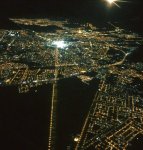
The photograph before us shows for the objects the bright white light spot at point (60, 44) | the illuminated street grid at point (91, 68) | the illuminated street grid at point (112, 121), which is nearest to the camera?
the illuminated street grid at point (112, 121)

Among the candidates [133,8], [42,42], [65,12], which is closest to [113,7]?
[133,8]

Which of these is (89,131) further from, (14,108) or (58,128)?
(14,108)

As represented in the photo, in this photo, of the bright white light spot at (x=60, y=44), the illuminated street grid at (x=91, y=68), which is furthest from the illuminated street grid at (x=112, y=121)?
the bright white light spot at (x=60, y=44)

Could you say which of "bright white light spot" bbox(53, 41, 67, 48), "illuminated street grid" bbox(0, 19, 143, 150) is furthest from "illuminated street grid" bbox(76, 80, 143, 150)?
"bright white light spot" bbox(53, 41, 67, 48)

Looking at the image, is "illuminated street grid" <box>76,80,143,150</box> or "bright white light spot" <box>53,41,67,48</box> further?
"bright white light spot" <box>53,41,67,48</box>

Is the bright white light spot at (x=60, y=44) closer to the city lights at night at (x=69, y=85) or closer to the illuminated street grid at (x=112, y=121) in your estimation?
the city lights at night at (x=69, y=85)

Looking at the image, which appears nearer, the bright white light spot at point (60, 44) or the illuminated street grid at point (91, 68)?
the illuminated street grid at point (91, 68)

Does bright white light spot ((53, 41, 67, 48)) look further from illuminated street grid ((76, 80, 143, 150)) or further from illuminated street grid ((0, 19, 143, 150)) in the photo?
illuminated street grid ((76, 80, 143, 150))

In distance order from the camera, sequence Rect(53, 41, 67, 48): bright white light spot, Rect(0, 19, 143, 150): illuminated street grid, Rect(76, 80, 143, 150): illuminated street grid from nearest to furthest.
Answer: Rect(76, 80, 143, 150): illuminated street grid < Rect(0, 19, 143, 150): illuminated street grid < Rect(53, 41, 67, 48): bright white light spot

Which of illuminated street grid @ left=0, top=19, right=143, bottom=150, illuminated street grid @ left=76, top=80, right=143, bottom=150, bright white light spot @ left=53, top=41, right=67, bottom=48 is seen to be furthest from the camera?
bright white light spot @ left=53, top=41, right=67, bottom=48
